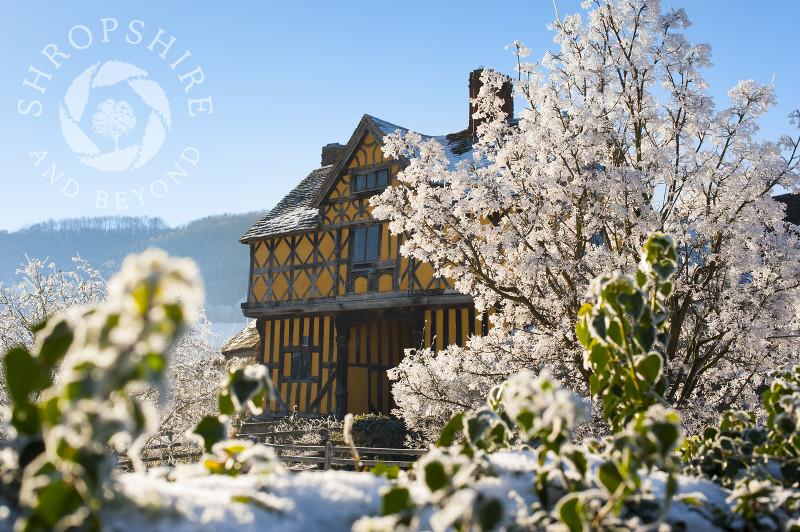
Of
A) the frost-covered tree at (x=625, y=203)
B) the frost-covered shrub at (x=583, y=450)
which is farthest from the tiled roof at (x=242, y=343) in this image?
the frost-covered shrub at (x=583, y=450)

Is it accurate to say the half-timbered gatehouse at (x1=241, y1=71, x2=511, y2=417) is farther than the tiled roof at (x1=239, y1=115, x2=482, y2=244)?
No

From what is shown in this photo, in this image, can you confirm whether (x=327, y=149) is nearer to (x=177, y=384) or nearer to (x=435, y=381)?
(x=177, y=384)

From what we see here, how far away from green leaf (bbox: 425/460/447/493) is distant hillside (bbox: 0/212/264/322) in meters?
162

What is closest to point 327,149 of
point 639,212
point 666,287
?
point 639,212

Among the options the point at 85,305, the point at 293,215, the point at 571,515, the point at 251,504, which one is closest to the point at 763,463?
the point at 571,515

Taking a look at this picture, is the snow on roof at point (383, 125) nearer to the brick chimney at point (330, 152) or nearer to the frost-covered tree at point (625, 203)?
the brick chimney at point (330, 152)

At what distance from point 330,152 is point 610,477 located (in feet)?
83.2

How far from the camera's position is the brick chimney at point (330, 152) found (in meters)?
25.9

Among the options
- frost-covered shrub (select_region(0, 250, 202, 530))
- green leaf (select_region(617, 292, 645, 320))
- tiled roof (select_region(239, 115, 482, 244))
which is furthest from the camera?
tiled roof (select_region(239, 115, 482, 244))

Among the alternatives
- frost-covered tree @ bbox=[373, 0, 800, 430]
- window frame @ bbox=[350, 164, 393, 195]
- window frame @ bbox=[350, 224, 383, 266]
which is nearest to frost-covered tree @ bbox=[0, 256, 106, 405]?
window frame @ bbox=[350, 224, 383, 266]

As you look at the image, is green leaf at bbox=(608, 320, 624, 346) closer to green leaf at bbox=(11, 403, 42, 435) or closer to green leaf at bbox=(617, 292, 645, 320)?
green leaf at bbox=(617, 292, 645, 320)

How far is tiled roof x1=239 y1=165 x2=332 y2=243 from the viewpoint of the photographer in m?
19.8

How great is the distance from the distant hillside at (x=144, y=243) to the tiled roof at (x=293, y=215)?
140034 millimetres

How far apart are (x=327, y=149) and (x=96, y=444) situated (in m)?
25.6
